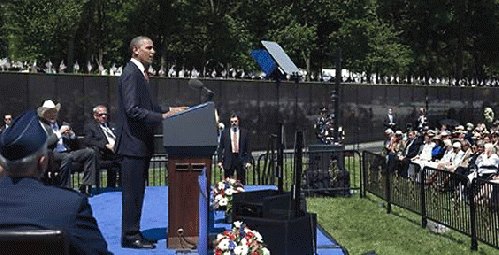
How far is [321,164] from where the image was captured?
16.0m

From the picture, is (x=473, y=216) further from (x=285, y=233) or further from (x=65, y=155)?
(x=65, y=155)

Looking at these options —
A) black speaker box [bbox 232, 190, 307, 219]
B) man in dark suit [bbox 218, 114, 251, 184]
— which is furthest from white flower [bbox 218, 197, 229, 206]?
man in dark suit [bbox 218, 114, 251, 184]

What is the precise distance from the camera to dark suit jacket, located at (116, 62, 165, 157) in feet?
24.7

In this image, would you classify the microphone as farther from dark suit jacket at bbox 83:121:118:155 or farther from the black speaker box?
dark suit jacket at bbox 83:121:118:155

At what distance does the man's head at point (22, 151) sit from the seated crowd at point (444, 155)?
8.86 meters

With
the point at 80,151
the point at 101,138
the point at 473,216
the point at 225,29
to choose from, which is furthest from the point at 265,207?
the point at 225,29

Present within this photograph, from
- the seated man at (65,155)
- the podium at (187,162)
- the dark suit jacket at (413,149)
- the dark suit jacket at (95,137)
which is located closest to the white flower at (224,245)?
the podium at (187,162)

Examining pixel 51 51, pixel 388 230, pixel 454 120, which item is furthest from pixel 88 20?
pixel 388 230

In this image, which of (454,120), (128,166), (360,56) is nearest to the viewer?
(128,166)

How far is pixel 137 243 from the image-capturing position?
7910 mm

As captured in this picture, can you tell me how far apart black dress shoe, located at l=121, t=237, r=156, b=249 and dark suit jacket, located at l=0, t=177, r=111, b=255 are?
15.4ft

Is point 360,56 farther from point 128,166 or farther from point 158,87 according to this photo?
point 128,166

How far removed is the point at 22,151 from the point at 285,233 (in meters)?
4.23

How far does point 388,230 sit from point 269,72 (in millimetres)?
3913
